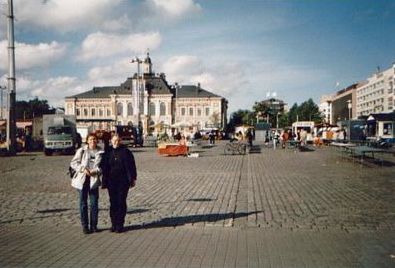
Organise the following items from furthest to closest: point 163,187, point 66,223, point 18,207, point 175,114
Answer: point 175,114
point 163,187
point 18,207
point 66,223

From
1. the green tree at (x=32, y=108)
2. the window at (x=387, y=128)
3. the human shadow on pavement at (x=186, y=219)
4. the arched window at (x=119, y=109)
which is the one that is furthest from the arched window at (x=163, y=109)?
the human shadow on pavement at (x=186, y=219)

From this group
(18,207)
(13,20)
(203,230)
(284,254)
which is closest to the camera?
(284,254)

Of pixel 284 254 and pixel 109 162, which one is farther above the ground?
pixel 109 162

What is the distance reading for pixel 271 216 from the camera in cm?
932

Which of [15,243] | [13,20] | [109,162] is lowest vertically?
[15,243]

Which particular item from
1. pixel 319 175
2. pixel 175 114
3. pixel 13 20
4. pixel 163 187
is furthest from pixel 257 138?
pixel 175 114

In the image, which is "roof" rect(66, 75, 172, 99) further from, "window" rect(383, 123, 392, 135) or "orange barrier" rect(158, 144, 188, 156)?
"orange barrier" rect(158, 144, 188, 156)

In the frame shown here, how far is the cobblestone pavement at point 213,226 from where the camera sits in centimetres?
635

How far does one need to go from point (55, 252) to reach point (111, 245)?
2.74ft

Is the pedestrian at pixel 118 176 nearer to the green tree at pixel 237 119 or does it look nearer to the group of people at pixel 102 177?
the group of people at pixel 102 177

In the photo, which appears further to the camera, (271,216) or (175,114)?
(175,114)

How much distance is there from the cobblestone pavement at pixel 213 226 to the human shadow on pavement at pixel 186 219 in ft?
0.06

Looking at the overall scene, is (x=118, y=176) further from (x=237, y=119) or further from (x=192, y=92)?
(x=237, y=119)

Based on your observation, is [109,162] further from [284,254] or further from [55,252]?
[284,254]
